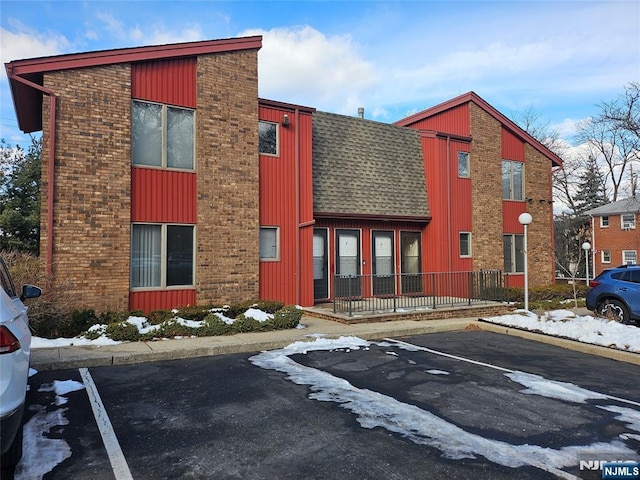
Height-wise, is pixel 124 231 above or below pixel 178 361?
above

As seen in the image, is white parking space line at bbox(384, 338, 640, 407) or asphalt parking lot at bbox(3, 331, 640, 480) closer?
asphalt parking lot at bbox(3, 331, 640, 480)

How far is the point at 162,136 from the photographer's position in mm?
11539

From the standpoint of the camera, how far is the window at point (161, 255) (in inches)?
435

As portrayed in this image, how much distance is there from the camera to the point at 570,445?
4.25 m

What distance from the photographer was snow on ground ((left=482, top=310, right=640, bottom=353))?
8805mm

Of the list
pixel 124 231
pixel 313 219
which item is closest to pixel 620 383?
pixel 313 219

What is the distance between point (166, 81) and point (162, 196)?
291cm

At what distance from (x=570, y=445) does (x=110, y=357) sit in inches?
257

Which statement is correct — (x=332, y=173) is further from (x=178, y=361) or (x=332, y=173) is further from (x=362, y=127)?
(x=178, y=361)

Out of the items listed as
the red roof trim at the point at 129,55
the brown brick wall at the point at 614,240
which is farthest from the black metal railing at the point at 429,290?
the brown brick wall at the point at 614,240

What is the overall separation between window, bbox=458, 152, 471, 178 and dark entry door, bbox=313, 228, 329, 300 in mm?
6231

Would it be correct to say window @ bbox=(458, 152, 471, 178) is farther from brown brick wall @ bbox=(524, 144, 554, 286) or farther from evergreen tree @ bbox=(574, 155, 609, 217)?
evergreen tree @ bbox=(574, 155, 609, 217)

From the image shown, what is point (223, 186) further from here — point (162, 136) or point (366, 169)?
point (366, 169)

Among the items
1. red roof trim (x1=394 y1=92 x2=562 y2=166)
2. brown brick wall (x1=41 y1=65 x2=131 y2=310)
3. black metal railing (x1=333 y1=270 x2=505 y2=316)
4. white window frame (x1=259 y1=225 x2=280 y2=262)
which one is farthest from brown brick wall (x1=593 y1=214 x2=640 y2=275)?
brown brick wall (x1=41 y1=65 x2=131 y2=310)
